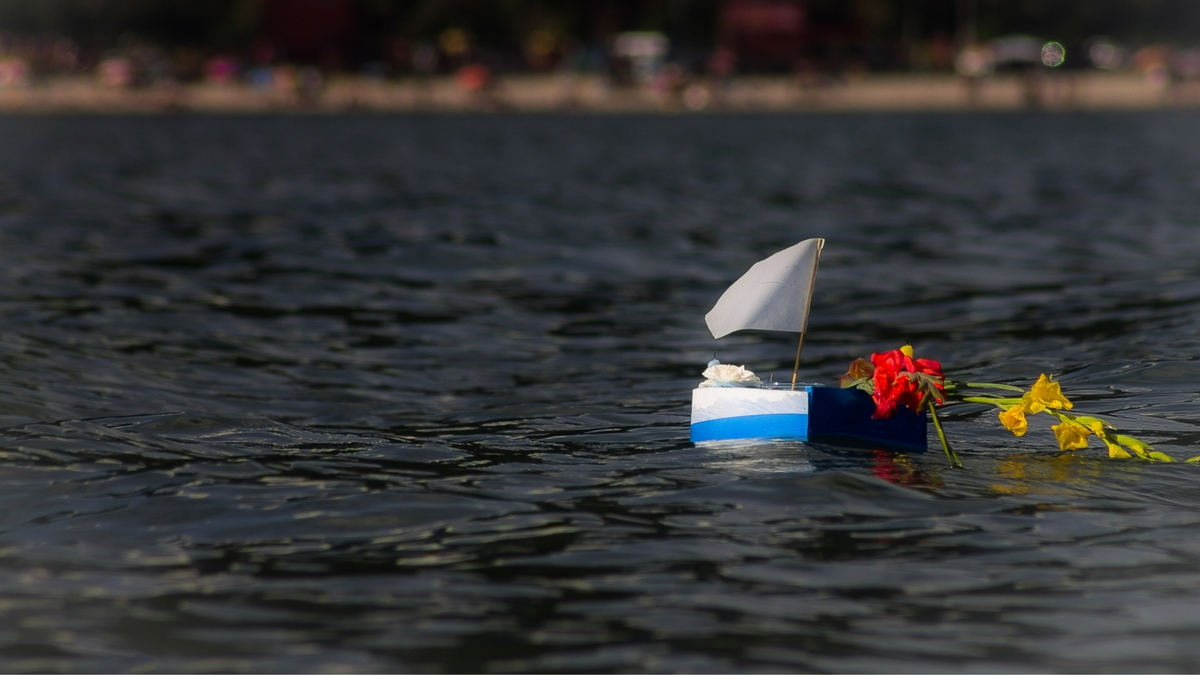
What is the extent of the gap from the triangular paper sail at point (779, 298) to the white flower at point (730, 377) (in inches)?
17.4

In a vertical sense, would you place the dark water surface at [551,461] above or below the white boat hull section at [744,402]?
below

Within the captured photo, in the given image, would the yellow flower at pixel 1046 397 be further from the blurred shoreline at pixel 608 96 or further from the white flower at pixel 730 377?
the blurred shoreline at pixel 608 96

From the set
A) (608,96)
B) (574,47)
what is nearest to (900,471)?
(608,96)

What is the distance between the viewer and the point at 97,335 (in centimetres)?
1262

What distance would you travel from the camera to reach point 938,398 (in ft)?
25.4

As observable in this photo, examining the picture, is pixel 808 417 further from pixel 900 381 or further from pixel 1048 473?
pixel 1048 473

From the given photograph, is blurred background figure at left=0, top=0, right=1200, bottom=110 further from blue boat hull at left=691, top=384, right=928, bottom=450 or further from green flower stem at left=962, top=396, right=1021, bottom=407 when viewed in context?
green flower stem at left=962, top=396, right=1021, bottom=407

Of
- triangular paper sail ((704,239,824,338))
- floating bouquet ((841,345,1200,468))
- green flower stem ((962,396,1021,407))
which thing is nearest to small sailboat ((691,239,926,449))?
triangular paper sail ((704,239,824,338))

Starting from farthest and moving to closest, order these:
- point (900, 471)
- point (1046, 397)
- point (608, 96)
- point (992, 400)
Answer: point (608, 96)
point (992, 400)
point (900, 471)
point (1046, 397)

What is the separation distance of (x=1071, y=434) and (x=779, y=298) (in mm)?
1851

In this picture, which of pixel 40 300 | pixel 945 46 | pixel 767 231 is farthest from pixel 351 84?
pixel 40 300

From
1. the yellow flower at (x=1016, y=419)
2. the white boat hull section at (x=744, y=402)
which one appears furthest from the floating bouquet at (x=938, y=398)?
the white boat hull section at (x=744, y=402)

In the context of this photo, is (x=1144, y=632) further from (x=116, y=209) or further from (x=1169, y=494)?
(x=116, y=209)

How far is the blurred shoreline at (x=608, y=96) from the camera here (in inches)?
2776
